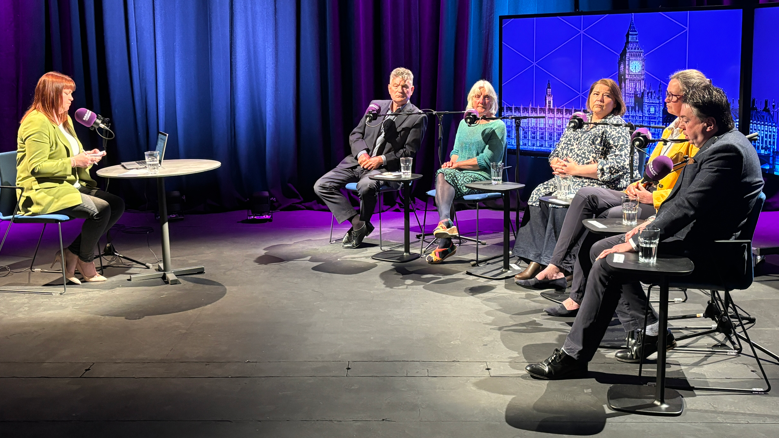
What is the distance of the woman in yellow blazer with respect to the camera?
14.1 ft

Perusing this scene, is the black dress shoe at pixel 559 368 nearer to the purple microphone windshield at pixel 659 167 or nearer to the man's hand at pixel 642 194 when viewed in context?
the purple microphone windshield at pixel 659 167

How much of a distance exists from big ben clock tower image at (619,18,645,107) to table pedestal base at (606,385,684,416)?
3511 mm

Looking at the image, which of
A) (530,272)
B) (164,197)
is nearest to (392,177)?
(530,272)

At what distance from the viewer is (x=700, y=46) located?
5.70m

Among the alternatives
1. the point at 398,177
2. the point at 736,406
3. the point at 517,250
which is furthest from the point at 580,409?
the point at 398,177

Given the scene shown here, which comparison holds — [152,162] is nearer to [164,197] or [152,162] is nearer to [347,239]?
[164,197]

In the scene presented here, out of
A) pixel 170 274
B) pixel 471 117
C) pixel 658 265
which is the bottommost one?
pixel 170 274

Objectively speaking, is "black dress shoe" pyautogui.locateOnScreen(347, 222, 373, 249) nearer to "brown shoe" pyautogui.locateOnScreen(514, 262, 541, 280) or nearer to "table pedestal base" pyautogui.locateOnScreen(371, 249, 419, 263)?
"table pedestal base" pyautogui.locateOnScreen(371, 249, 419, 263)

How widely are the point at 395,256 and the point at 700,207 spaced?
2650 millimetres

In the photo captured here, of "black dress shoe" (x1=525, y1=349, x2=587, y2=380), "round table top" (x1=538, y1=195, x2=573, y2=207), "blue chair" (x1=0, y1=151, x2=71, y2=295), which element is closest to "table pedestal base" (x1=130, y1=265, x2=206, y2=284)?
"blue chair" (x1=0, y1=151, x2=71, y2=295)

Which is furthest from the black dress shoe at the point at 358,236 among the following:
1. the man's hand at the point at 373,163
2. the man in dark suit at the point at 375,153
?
the man's hand at the point at 373,163

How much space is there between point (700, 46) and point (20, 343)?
4972mm

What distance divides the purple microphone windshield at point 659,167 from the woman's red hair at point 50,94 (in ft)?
10.5

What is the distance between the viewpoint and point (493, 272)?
4699mm
